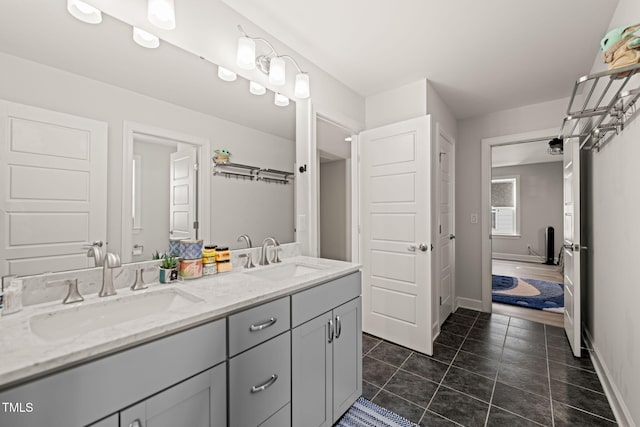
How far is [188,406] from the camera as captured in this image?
907 millimetres

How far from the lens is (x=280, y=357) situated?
1.24m

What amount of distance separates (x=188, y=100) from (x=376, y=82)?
5.78 ft

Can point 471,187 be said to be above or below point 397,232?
above

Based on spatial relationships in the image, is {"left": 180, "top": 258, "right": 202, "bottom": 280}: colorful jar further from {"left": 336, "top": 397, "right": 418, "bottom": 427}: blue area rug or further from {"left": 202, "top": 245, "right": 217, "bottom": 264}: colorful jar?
{"left": 336, "top": 397, "right": 418, "bottom": 427}: blue area rug

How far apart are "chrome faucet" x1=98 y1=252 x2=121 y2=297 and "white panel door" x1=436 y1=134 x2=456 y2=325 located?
255 cm

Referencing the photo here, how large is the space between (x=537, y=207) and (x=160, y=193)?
25.5 feet

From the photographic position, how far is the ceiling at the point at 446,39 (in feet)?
5.43

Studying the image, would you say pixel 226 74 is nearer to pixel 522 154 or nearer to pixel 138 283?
pixel 138 283

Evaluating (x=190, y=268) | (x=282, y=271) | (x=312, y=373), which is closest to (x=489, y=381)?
(x=312, y=373)

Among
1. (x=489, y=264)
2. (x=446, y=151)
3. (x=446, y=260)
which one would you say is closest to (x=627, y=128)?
(x=446, y=151)

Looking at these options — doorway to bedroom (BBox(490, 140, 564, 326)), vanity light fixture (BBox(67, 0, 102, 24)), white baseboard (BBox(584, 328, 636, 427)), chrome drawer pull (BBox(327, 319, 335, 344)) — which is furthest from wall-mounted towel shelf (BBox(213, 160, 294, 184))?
doorway to bedroom (BBox(490, 140, 564, 326))

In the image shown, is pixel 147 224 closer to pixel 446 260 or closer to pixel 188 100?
pixel 188 100

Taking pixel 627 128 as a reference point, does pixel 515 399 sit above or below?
below

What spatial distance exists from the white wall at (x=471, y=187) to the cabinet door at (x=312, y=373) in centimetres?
264
